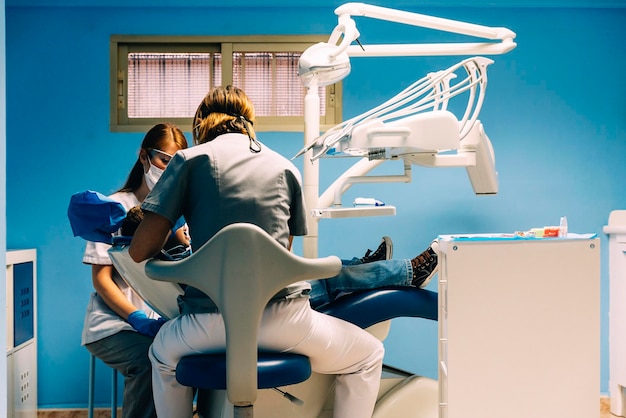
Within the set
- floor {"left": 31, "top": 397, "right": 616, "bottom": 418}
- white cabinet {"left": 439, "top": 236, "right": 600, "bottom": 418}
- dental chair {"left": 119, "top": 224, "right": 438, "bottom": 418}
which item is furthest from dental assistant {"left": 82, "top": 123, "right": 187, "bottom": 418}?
white cabinet {"left": 439, "top": 236, "right": 600, "bottom": 418}

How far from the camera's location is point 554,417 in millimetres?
1818

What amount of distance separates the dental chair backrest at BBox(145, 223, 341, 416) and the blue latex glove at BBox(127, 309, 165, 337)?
0.59 m

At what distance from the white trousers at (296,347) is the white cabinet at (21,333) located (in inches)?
48.1

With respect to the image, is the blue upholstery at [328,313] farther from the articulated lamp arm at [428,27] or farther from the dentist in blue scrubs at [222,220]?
the articulated lamp arm at [428,27]

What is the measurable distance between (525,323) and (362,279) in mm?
563

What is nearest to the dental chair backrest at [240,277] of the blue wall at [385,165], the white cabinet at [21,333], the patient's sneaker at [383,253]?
the patient's sneaker at [383,253]

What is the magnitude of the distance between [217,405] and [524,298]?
3.22 feet

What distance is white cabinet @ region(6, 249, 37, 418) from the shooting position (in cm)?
288

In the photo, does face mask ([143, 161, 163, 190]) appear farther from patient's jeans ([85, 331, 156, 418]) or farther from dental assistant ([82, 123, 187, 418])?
patient's jeans ([85, 331, 156, 418])

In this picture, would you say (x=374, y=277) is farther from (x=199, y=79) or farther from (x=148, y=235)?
(x=199, y=79)

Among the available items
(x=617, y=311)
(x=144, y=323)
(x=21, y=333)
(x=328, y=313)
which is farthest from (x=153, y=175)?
(x=617, y=311)

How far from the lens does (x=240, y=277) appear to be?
1.64 metres

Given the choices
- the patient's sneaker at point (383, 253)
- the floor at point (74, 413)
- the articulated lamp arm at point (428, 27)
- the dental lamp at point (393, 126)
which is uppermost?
the articulated lamp arm at point (428, 27)

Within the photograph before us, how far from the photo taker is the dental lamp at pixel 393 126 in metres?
2.20
